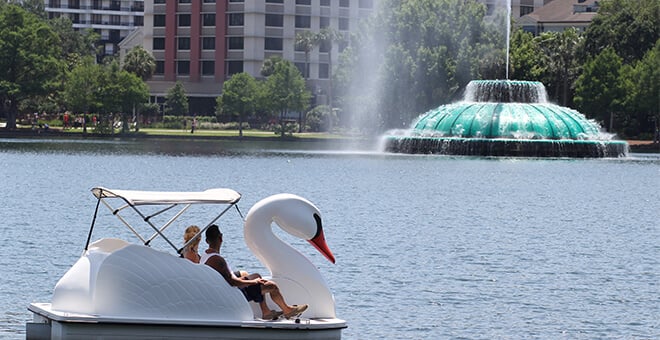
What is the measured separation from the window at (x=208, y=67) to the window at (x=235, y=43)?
305 centimetres

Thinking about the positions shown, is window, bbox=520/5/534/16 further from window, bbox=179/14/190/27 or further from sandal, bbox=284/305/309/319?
sandal, bbox=284/305/309/319

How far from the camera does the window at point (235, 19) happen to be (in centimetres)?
16638

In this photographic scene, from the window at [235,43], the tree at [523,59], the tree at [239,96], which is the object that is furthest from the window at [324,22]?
the tree at [523,59]

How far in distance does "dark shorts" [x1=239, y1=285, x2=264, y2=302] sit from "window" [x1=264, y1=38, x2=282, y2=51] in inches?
5889

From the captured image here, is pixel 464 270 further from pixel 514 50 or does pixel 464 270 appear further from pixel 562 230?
→ pixel 514 50

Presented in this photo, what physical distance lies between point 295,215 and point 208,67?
150364mm

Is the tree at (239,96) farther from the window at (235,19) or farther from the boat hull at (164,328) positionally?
the boat hull at (164,328)

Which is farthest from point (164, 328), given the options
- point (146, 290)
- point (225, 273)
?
point (225, 273)

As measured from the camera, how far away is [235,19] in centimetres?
16662

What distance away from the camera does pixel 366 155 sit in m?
94.6

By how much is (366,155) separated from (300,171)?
77.8 feet

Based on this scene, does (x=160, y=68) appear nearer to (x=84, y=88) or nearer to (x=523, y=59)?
(x=84, y=88)

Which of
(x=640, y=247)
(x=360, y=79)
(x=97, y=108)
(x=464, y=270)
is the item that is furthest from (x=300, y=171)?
(x=97, y=108)

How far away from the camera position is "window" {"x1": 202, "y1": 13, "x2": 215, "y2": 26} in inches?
6599
